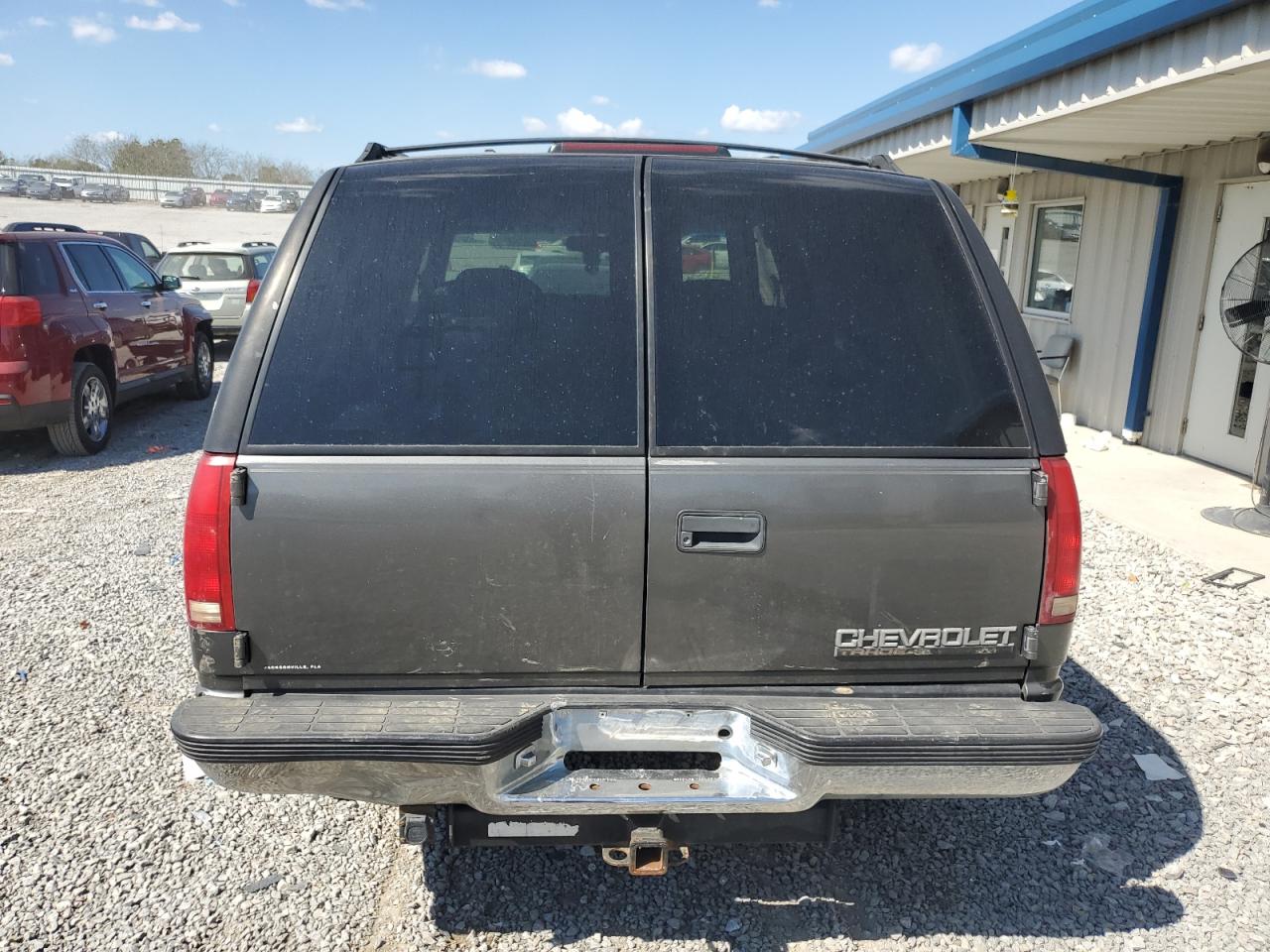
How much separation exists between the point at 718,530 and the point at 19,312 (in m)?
7.51

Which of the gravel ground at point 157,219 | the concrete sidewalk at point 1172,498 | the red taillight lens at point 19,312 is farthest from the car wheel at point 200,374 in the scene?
the gravel ground at point 157,219

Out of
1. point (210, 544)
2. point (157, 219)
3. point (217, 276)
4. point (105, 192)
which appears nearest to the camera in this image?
point (210, 544)

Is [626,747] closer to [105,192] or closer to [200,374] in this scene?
[200,374]

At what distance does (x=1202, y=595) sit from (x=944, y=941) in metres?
3.72

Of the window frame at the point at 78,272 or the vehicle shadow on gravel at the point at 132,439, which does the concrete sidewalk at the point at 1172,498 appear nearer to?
the vehicle shadow on gravel at the point at 132,439

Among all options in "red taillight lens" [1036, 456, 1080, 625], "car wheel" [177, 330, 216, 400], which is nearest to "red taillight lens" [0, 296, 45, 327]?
"car wheel" [177, 330, 216, 400]

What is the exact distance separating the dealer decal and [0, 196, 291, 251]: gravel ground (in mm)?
35366

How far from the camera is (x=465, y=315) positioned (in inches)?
97.6

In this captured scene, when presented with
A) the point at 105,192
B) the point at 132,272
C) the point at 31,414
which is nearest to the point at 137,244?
the point at 132,272

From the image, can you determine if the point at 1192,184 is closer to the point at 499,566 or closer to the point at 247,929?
the point at 499,566

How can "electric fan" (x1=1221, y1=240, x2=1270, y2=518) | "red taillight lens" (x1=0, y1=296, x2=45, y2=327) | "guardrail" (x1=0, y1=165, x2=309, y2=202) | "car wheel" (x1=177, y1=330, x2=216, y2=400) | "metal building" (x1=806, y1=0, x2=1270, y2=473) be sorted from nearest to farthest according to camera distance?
"metal building" (x1=806, y1=0, x2=1270, y2=473) → "electric fan" (x1=1221, y1=240, x2=1270, y2=518) → "red taillight lens" (x1=0, y1=296, x2=45, y2=327) → "car wheel" (x1=177, y1=330, x2=216, y2=400) → "guardrail" (x1=0, y1=165, x2=309, y2=202)

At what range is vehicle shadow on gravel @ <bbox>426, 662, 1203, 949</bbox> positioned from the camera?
9.34 feet

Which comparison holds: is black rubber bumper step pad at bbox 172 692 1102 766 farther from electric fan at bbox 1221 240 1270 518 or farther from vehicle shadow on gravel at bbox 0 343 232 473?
vehicle shadow on gravel at bbox 0 343 232 473

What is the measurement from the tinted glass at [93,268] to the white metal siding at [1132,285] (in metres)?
10.1
